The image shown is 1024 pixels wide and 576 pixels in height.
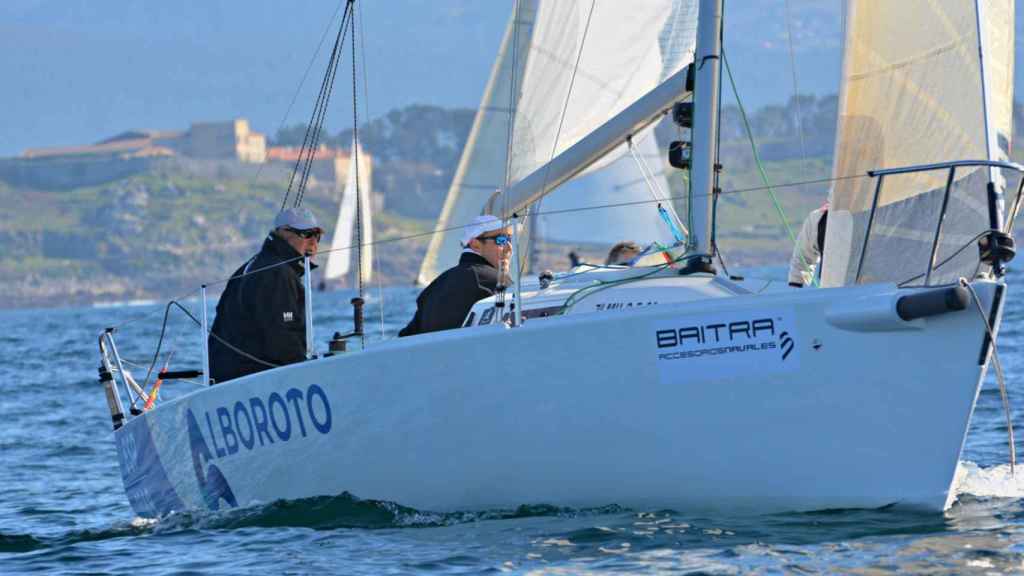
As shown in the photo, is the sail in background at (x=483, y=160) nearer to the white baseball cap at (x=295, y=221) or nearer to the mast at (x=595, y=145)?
the mast at (x=595, y=145)

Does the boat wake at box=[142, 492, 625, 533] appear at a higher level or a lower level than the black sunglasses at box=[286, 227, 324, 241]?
lower

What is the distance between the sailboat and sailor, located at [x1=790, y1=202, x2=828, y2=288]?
106 cm

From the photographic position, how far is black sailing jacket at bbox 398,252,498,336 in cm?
759

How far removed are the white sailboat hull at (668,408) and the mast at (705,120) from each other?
3.35ft

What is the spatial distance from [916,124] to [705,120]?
97cm

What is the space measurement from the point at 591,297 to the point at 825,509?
1407 mm

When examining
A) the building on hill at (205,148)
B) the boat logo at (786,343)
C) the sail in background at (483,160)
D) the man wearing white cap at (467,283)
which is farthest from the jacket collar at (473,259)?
the building on hill at (205,148)

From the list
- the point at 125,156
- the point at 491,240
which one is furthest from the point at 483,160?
the point at 125,156

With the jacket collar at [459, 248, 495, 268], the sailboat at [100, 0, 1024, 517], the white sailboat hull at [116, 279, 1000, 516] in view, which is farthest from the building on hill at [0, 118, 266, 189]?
the white sailboat hull at [116, 279, 1000, 516]

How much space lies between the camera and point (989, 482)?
25.8 ft

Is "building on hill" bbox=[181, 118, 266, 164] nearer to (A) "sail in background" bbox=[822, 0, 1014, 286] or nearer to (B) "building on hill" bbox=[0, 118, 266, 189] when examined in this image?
(B) "building on hill" bbox=[0, 118, 266, 189]

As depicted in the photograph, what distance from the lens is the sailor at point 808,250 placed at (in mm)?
8422

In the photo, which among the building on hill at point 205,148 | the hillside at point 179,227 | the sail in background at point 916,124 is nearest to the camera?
the sail in background at point 916,124

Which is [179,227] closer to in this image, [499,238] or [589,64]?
[589,64]
